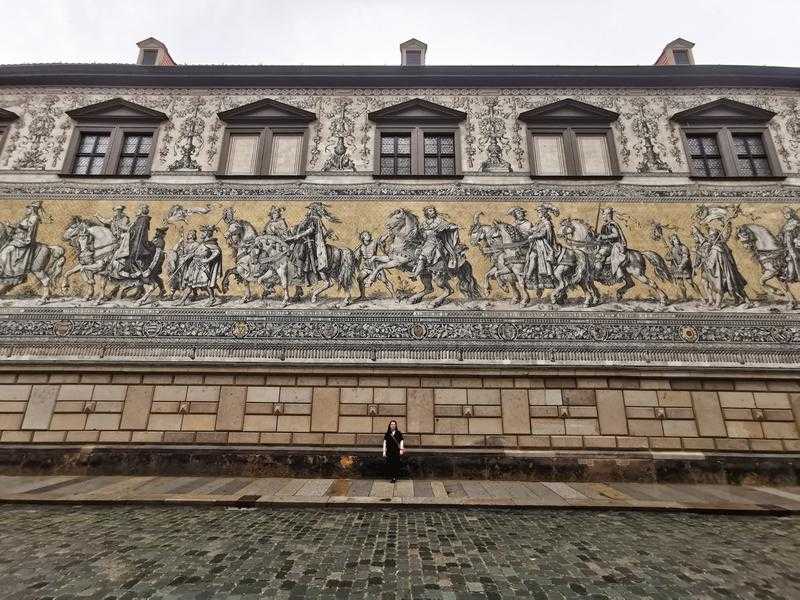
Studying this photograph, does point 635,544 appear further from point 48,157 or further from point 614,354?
point 48,157

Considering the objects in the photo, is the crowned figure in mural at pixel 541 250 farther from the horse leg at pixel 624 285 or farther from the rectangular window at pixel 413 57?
the rectangular window at pixel 413 57

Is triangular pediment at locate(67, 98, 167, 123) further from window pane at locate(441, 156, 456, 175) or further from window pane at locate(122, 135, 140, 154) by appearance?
window pane at locate(441, 156, 456, 175)

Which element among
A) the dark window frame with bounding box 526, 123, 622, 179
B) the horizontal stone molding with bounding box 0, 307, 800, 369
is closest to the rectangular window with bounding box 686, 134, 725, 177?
the dark window frame with bounding box 526, 123, 622, 179

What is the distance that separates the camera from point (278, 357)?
829 centimetres

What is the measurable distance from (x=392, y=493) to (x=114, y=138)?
Result: 35.5ft

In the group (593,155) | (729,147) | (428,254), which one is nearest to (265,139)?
(428,254)

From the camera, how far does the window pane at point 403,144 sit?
10.3 metres

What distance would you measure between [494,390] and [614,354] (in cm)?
261

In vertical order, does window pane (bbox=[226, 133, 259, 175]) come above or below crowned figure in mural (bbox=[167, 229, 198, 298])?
above

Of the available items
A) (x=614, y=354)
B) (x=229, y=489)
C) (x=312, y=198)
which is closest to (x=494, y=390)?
(x=614, y=354)

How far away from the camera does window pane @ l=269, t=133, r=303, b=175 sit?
10.1 meters

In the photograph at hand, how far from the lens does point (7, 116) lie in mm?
10227

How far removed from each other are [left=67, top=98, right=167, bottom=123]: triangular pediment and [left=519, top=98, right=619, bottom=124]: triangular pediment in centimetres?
947

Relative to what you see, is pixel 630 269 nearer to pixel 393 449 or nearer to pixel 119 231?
pixel 393 449
